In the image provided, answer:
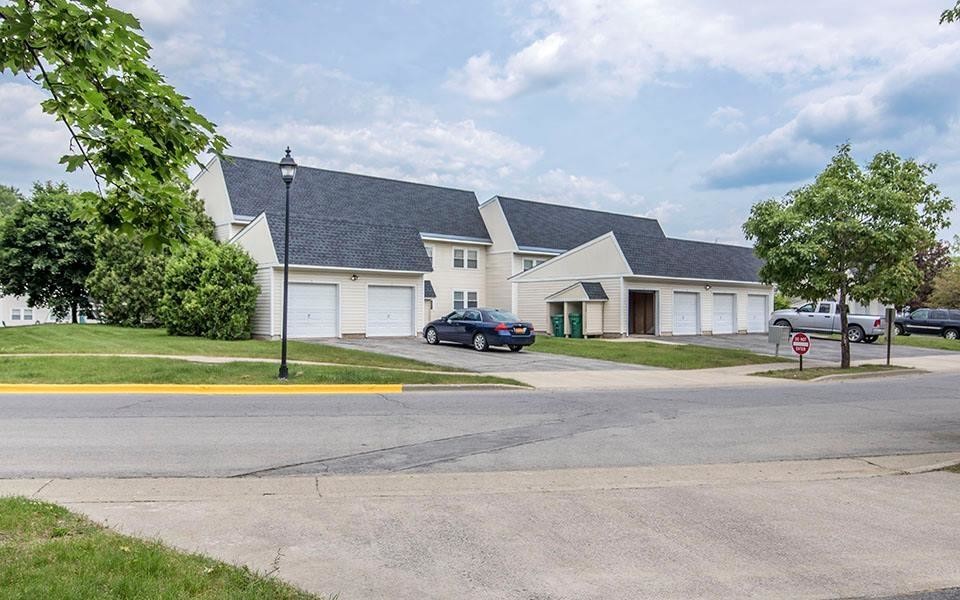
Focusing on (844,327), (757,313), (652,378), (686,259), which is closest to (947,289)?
(757,313)

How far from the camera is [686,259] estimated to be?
116 ft

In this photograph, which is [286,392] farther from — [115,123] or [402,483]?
[115,123]

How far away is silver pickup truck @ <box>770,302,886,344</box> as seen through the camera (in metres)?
32.7

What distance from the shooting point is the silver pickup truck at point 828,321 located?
1286 inches

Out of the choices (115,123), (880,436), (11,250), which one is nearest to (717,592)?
(115,123)

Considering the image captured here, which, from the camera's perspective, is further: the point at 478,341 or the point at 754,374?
the point at 478,341

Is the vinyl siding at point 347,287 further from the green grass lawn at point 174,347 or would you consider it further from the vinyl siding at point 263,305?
the green grass lawn at point 174,347

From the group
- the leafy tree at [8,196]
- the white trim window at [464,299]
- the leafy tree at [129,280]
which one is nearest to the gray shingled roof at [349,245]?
the leafy tree at [129,280]

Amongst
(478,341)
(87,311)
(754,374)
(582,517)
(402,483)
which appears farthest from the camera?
(87,311)

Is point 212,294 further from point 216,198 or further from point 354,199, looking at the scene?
point 354,199

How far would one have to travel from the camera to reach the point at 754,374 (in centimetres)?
1953

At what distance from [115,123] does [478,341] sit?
21.0 metres

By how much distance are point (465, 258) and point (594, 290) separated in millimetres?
9526

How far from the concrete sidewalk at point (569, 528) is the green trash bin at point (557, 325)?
1022 inches
